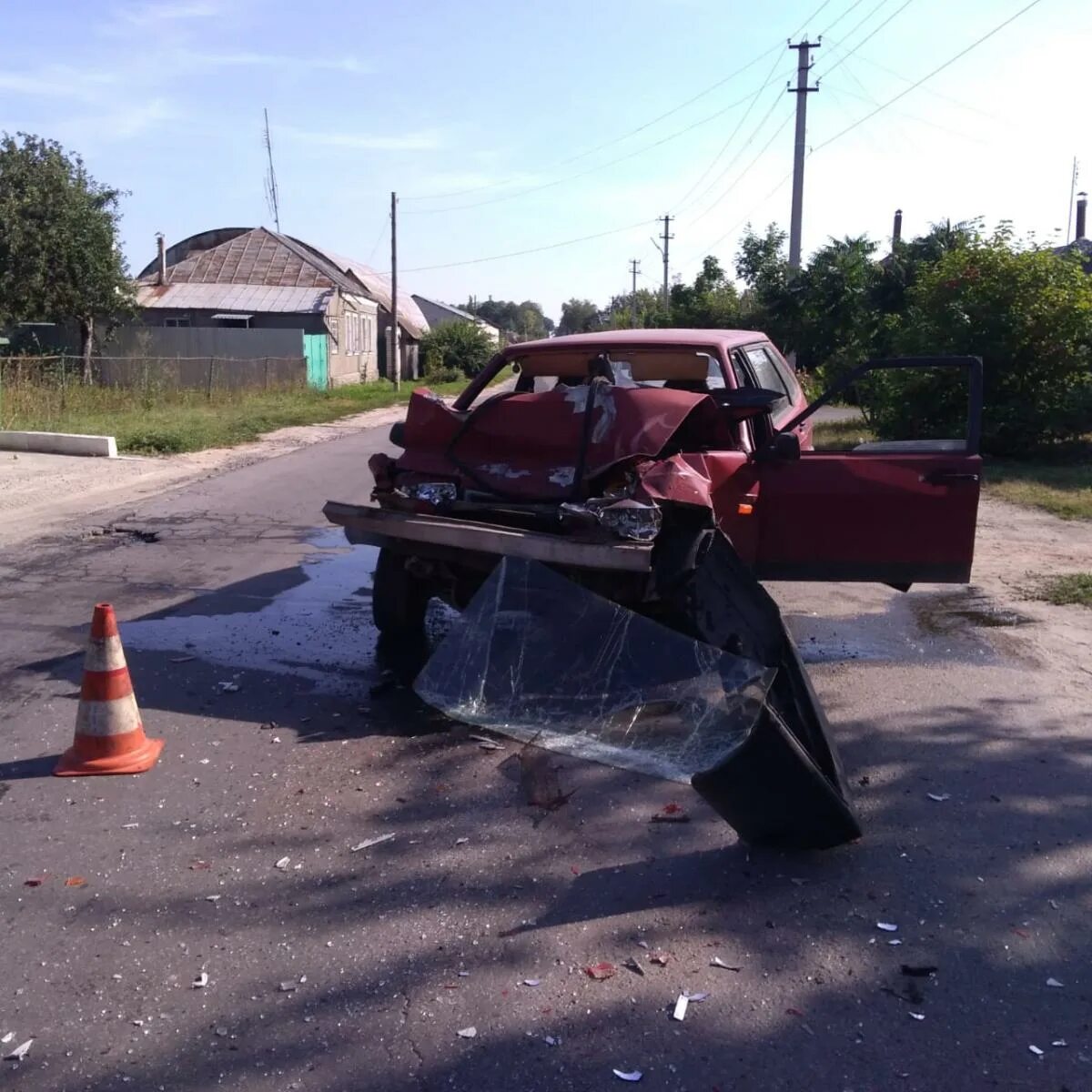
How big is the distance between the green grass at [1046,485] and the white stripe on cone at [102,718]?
32.4 ft

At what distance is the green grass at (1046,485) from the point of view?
41.4ft

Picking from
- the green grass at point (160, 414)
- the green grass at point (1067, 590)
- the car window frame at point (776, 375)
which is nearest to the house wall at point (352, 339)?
the green grass at point (160, 414)

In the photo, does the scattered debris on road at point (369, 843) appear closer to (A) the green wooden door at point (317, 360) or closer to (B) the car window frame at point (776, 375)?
(B) the car window frame at point (776, 375)

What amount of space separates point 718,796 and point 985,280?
45.4 feet

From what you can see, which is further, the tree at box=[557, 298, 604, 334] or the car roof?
the tree at box=[557, 298, 604, 334]

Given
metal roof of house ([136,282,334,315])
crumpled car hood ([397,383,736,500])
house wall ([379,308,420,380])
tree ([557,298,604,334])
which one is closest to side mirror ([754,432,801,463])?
crumpled car hood ([397,383,736,500])

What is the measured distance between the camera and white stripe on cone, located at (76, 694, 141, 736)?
509 centimetres

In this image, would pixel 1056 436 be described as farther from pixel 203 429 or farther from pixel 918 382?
pixel 203 429

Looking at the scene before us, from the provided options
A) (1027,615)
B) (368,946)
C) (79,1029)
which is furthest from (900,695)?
(79,1029)

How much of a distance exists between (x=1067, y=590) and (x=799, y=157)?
68.6 feet

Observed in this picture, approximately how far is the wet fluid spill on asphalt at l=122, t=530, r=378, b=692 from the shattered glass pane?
3.59 feet

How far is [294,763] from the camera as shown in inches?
205

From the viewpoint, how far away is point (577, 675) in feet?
17.8

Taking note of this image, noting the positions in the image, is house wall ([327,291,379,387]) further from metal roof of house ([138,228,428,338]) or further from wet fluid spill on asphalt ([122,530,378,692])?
wet fluid spill on asphalt ([122,530,378,692])
